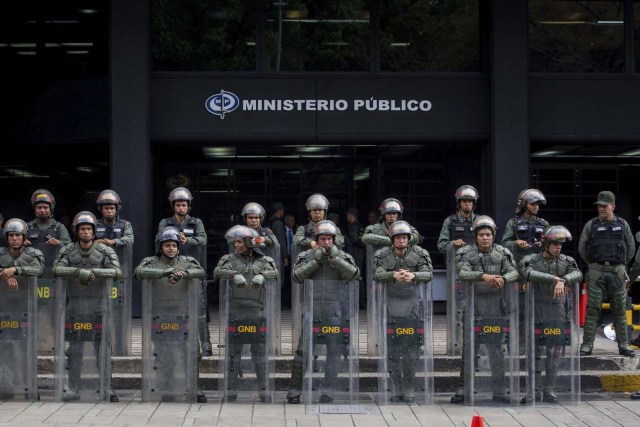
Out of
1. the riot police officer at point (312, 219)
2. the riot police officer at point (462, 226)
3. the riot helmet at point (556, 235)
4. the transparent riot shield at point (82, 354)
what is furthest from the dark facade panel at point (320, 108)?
the transparent riot shield at point (82, 354)

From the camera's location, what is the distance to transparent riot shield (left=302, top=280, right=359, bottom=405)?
548 inches

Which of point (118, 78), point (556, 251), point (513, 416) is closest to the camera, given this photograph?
point (513, 416)

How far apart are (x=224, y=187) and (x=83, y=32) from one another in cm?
359

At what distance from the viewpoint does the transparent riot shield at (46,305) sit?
605 inches

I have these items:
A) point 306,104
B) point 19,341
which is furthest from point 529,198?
point 19,341

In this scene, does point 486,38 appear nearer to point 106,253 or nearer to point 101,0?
point 101,0

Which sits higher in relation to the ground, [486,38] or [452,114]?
[486,38]

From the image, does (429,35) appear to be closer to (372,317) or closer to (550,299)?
(372,317)

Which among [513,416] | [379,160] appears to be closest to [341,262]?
[513,416]

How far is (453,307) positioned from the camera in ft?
52.4

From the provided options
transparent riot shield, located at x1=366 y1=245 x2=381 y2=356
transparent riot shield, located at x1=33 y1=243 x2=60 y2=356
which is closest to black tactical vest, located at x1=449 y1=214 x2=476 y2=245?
transparent riot shield, located at x1=366 y1=245 x2=381 y2=356

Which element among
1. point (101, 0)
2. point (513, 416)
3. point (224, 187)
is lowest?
point (513, 416)

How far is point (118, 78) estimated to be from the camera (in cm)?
1941

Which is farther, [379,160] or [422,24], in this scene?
[379,160]
